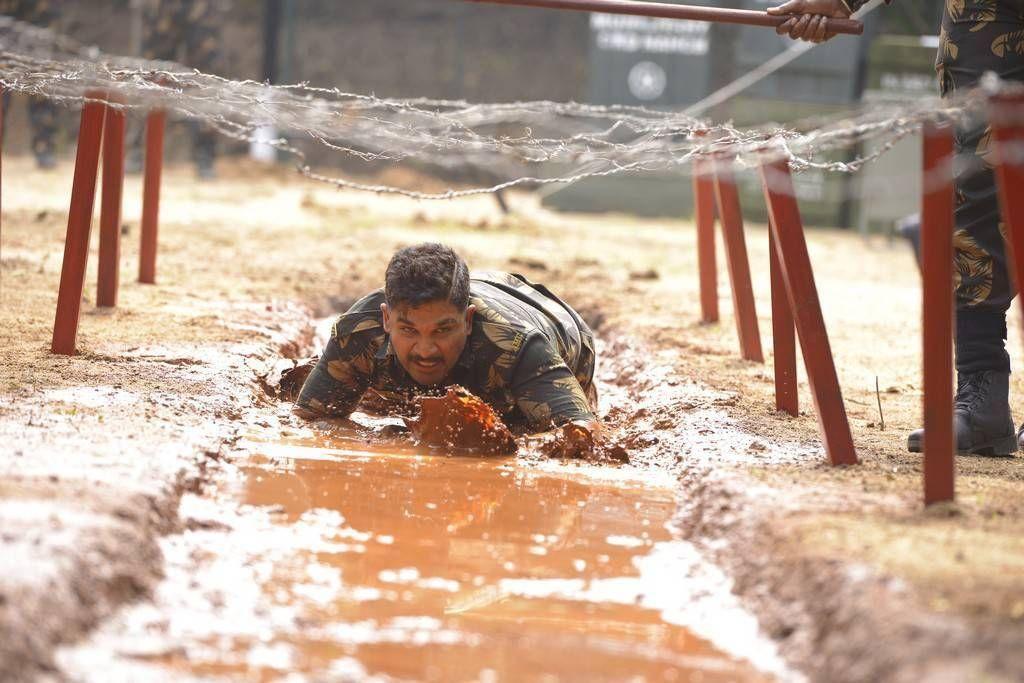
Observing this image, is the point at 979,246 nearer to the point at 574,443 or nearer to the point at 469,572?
the point at 574,443

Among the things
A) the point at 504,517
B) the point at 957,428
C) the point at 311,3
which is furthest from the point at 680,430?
the point at 311,3

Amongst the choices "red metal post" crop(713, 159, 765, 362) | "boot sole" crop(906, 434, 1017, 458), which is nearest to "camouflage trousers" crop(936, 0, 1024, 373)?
"boot sole" crop(906, 434, 1017, 458)

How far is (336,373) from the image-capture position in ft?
13.2

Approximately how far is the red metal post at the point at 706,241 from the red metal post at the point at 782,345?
1.72 m

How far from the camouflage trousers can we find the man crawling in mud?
1.18 m

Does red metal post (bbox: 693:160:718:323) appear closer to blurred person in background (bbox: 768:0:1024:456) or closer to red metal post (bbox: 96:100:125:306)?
blurred person in background (bbox: 768:0:1024:456)

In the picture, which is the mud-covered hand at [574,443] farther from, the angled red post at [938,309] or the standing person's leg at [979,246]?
the angled red post at [938,309]

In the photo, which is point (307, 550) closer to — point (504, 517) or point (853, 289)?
point (504, 517)

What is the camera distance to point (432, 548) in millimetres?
2719

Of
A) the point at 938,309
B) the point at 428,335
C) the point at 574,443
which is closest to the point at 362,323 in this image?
the point at 428,335

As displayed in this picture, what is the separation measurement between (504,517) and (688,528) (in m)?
0.46

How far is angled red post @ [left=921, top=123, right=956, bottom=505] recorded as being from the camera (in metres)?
2.62

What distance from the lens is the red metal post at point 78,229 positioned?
4.12 metres

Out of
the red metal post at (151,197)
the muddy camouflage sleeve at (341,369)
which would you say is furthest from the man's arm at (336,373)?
the red metal post at (151,197)
